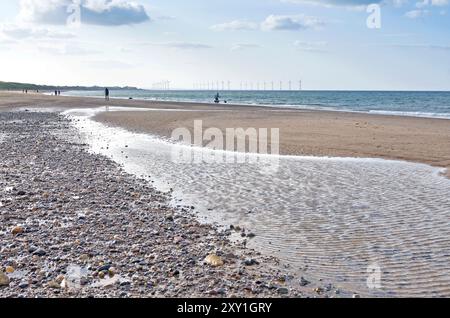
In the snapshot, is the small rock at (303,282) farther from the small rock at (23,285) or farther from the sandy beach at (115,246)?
the small rock at (23,285)

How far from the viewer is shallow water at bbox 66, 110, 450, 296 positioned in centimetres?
810

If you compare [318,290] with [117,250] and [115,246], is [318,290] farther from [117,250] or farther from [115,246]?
[115,246]

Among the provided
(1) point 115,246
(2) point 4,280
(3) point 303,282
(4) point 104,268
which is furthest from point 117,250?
(3) point 303,282

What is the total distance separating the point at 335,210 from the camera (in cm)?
1205

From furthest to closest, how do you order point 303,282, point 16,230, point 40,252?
point 16,230
point 40,252
point 303,282

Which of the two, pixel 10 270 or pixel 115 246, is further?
pixel 115 246

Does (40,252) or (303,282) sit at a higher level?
(40,252)

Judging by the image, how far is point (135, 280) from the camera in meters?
7.43

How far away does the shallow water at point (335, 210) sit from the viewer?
8.10 meters

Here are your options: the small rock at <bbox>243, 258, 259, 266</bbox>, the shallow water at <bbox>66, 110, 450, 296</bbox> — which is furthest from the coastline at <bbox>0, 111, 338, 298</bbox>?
the shallow water at <bbox>66, 110, 450, 296</bbox>

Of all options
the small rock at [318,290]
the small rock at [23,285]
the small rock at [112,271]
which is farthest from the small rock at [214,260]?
the small rock at [23,285]
